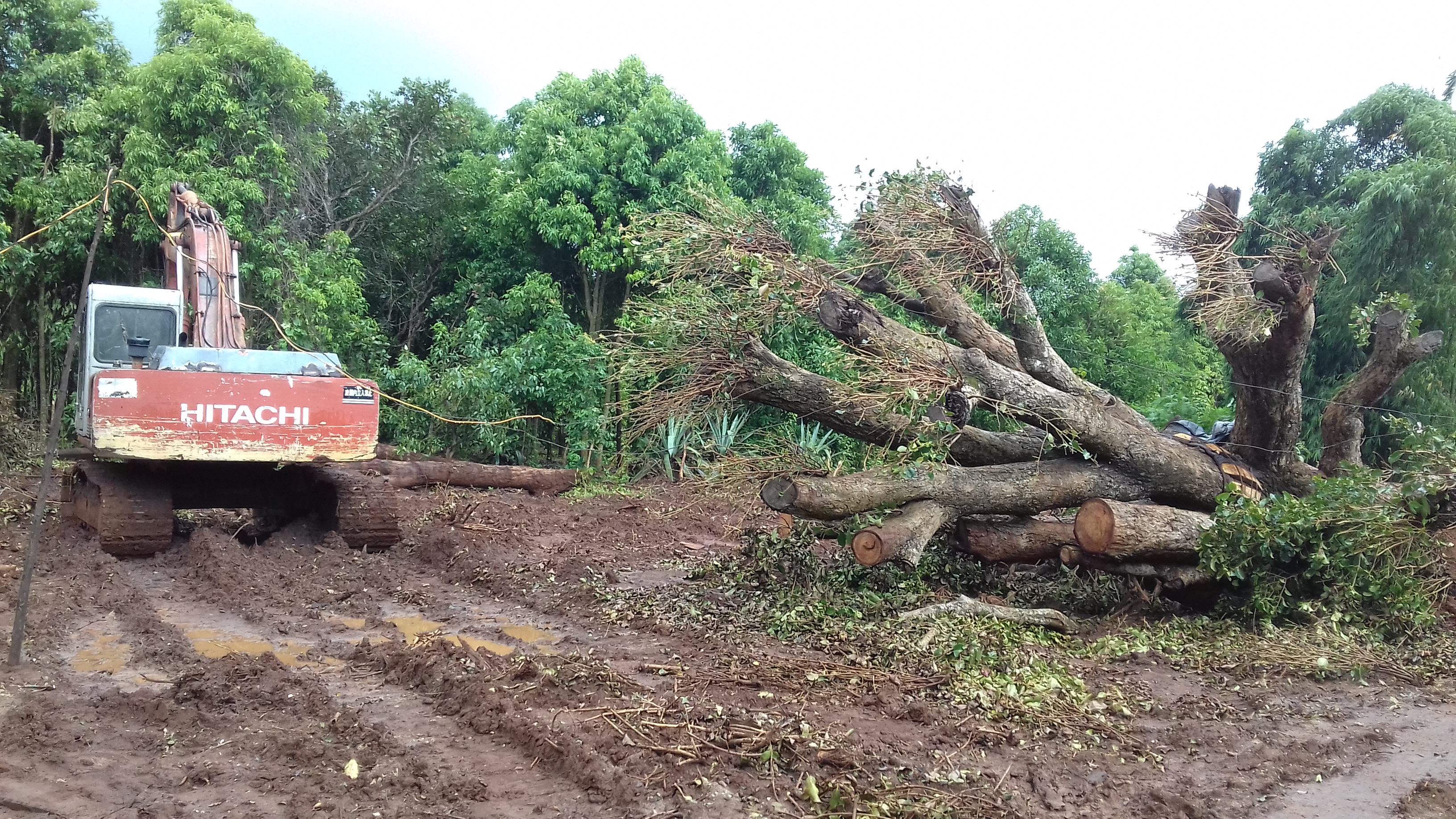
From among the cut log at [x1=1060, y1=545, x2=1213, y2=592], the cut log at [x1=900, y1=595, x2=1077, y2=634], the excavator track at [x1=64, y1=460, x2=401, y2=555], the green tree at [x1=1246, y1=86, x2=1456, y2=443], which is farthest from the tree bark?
the green tree at [x1=1246, y1=86, x2=1456, y2=443]

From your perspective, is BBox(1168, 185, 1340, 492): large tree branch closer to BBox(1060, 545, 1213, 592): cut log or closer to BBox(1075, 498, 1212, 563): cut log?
BBox(1075, 498, 1212, 563): cut log

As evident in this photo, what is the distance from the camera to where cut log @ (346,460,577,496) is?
40.4 ft

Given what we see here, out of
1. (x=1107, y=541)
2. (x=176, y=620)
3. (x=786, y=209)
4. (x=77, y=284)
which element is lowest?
(x=176, y=620)

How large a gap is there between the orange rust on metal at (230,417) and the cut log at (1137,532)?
5.55 m

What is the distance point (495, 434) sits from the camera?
47.9 ft

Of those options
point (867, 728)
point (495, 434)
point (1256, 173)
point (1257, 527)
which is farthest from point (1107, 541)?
point (1256, 173)

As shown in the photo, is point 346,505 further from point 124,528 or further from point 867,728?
point 867,728

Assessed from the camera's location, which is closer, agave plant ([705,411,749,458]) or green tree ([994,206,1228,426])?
agave plant ([705,411,749,458])

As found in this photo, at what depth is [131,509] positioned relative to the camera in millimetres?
7945

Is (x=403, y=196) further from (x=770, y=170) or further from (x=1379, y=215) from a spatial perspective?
(x=1379, y=215)

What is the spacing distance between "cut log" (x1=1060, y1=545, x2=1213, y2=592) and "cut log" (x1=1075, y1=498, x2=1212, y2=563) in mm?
64

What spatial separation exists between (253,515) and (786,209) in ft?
34.4

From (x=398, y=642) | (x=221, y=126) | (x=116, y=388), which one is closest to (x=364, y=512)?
(x=116, y=388)

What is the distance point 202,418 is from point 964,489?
567 centimetres
